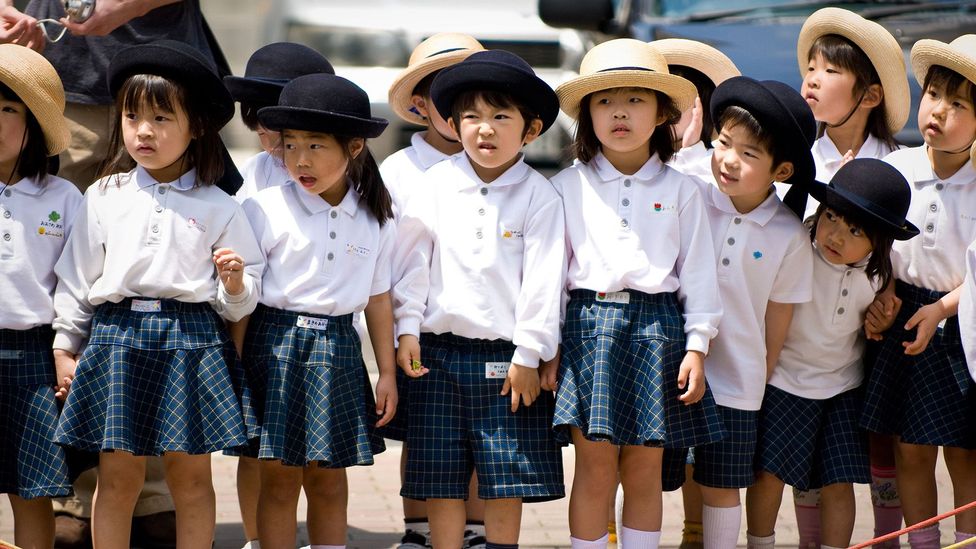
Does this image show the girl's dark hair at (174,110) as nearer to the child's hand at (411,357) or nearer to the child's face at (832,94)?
the child's hand at (411,357)

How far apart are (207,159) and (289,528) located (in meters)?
1.21

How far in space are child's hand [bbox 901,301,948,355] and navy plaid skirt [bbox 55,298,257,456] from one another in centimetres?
216

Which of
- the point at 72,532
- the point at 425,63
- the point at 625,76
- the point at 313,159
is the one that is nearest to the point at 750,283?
the point at 625,76

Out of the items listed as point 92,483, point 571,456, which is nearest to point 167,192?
point 92,483

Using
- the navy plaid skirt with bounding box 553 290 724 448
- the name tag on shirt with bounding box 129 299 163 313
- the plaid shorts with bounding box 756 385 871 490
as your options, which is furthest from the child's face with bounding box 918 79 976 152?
the name tag on shirt with bounding box 129 299 163 313

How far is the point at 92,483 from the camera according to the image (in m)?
4.69

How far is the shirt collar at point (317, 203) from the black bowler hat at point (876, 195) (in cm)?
156

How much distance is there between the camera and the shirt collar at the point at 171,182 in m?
4.03

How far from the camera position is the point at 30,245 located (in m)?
4.01

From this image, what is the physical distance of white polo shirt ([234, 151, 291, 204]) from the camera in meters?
4.40

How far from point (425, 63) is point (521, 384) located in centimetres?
126

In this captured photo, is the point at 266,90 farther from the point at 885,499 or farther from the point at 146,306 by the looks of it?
the point at 885,499

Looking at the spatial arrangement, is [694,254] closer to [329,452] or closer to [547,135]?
[329,452]

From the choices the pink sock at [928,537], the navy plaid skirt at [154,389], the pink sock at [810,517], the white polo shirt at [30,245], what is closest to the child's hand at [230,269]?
the navy plaid skirt at [154,389]
